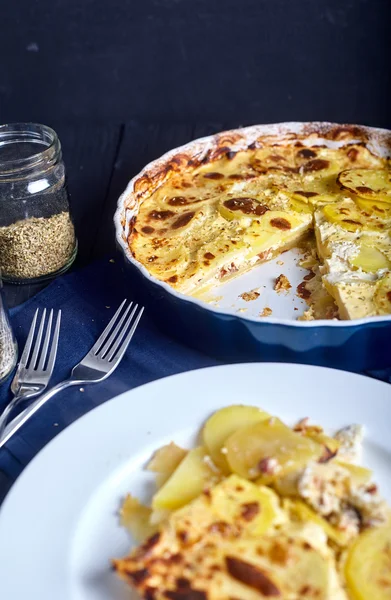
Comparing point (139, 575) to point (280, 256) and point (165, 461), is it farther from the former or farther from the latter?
point (280, 256)

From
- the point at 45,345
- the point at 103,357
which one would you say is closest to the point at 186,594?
the point at 103,357

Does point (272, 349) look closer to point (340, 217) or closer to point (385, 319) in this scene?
point (385, 319)

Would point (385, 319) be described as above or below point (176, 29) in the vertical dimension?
below

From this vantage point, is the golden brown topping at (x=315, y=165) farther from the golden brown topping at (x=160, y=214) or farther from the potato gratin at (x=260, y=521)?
the potato gratin at (x=260, y=521)

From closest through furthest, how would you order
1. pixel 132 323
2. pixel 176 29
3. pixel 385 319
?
pixel 385 319 → pixel 132 323 → pixel 176 29

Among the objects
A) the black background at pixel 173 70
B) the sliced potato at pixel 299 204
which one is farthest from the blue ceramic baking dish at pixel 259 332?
the black background at pixel 173 70

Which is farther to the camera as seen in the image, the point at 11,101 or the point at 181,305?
the point at 11,101

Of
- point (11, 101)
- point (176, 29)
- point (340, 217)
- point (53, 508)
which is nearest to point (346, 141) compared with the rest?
point (340, 217)

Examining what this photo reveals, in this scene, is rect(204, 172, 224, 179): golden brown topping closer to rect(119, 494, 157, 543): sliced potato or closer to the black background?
the black background
